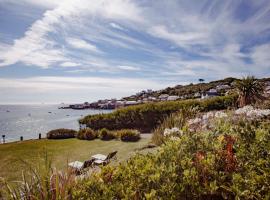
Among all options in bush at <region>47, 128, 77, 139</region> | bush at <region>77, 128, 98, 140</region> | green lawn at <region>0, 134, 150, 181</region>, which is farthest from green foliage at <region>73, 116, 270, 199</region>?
bush at <region>47, 128, 77, 139</region>

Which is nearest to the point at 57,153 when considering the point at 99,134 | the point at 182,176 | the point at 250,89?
the point at 99,134

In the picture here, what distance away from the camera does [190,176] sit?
9.58 feet

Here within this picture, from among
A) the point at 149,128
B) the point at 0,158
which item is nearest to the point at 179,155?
A: the point at 0,158

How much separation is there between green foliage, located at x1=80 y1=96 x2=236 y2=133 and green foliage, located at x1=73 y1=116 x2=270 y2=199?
1516 cm

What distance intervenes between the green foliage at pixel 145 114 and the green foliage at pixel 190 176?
49.7 feet

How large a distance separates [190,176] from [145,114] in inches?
660

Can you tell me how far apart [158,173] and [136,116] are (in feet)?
56.1

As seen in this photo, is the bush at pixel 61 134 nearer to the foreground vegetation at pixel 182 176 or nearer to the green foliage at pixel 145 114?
the green foliage at pixel 145 114

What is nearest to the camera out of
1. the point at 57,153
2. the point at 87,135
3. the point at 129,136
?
the point at 57,153

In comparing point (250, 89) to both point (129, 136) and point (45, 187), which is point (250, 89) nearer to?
point (129, 136)

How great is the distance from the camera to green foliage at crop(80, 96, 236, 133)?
63.4 ft

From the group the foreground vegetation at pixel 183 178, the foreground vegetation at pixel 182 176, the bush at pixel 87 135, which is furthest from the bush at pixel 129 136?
the foreground vegetation at pixel 183 178

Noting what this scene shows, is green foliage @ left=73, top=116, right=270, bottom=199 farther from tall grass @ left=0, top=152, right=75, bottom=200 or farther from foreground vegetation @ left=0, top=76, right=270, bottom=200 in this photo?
tall grass @ left=0, top=152, right=75, bottom=200

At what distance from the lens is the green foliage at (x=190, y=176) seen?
9.11ft
